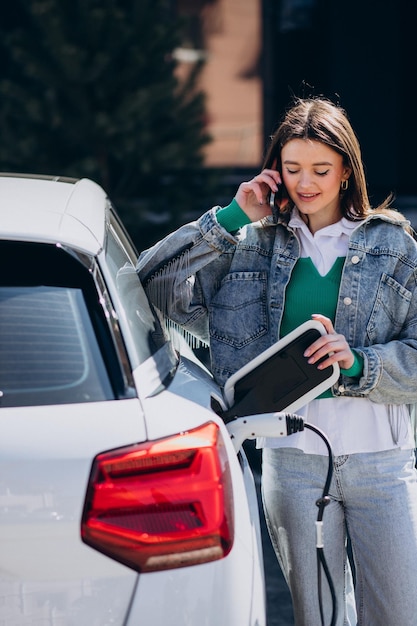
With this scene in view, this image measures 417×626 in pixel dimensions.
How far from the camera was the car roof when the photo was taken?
2031mm

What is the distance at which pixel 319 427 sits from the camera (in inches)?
103

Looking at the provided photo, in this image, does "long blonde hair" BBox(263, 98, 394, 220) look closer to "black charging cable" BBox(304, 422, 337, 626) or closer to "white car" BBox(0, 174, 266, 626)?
"black charging cable" BBox(304, 422, 337, 626)

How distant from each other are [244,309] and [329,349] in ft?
1.19

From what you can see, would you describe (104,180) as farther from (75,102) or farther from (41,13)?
(41,13)

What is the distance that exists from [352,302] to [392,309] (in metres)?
0.11

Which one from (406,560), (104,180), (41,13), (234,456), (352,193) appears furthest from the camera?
(104,180)

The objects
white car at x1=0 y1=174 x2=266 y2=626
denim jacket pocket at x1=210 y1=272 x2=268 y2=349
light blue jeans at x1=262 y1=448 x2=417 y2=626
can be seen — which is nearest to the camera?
white car at x1=0 y1=174 x2=266 y2=626

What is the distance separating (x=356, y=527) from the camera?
2623mm

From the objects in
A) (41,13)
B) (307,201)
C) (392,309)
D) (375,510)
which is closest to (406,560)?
(375,510)

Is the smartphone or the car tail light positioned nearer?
the car tail light

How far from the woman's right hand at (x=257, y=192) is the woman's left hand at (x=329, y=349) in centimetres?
43

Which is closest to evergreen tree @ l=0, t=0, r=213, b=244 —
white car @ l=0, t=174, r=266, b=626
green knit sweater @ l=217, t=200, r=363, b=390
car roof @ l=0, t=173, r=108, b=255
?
car roof @ l=0, t=173, r=108, b=255

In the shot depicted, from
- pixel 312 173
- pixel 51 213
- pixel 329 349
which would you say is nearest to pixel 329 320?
pixel 329 349

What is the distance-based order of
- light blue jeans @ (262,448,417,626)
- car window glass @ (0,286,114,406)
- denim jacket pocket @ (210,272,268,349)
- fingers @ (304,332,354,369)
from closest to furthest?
car window glass @ (0,286,114,406), fingers @ (304,332,354,369), light blue jeans @ (262,448,417,626), denim jacket pocket @ (210,272,268,349)
